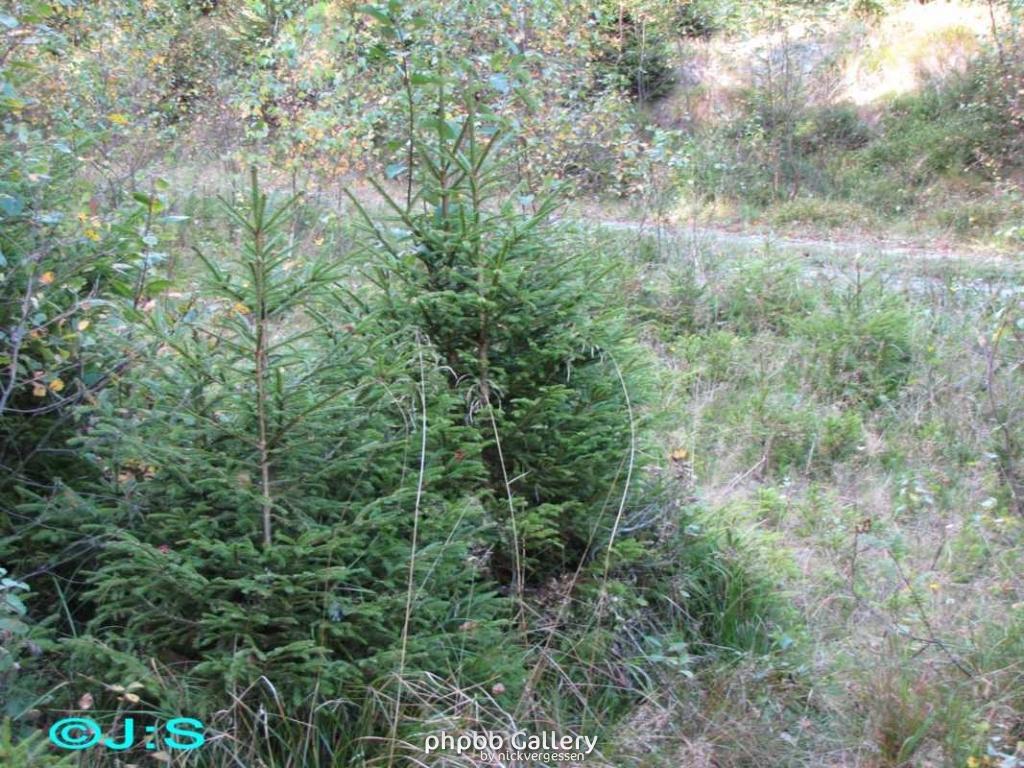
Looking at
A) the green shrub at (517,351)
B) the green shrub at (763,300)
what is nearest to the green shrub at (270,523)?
the green shrub at (517,351)

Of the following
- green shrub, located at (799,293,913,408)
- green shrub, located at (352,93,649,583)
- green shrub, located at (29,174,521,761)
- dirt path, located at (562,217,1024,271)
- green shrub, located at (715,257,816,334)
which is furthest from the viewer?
dirt path, located at (562,217,1024,271)

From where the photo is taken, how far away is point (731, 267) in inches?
420

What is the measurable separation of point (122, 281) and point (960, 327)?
741 centimetres

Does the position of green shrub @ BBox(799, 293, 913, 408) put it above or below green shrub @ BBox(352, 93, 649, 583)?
below

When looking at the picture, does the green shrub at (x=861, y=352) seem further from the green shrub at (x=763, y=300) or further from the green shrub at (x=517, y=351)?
the green shrub at (x=517, y=351)

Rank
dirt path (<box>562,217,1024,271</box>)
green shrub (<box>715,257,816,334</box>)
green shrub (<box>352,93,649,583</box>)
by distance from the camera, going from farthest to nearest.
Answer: dirt path (<box>562,217,1024,271</box>)
green shrub (<box>715,257,816,334</box>)
green shrub (<box>352,93,649,583</box>)

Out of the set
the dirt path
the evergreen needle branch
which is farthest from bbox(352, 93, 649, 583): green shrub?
the dirt path

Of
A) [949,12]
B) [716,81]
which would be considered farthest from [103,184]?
[949,12]

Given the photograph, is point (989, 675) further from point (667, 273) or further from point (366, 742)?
point (667, 273)

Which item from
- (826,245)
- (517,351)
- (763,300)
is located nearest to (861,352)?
(763,300)

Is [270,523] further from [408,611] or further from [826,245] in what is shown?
[826,245]

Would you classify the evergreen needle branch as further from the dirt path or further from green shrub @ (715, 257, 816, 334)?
the dirt path

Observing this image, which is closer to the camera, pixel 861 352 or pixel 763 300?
pixel 861 352

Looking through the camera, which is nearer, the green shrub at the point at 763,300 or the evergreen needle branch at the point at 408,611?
the evergreen needle branch at the point at 408,611
